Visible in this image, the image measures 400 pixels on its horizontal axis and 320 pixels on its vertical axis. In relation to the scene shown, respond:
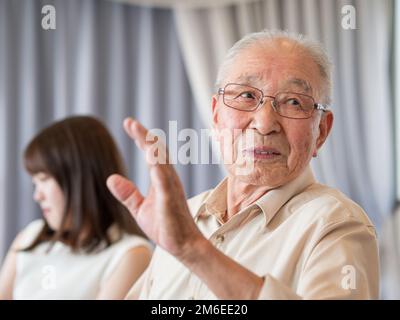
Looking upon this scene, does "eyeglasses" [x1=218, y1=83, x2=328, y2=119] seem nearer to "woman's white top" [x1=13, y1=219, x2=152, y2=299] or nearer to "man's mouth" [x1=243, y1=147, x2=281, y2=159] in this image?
"man's mouth" [x1=243, y1=147, x2=281, y2=159]

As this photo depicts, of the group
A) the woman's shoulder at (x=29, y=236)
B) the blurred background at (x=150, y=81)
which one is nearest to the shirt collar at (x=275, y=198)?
the blurred background at (x=150, y=81)

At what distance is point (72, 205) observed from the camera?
1.47m

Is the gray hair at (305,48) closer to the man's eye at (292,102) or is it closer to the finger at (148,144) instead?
the man's eye at (292,102)

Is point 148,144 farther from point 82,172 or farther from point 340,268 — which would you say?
point 82,172

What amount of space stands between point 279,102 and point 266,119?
1.5 inches

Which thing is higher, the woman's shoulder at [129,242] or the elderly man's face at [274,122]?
the elderly man's face at [274,122]

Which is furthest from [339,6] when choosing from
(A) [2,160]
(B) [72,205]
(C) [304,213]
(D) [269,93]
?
(A) [2,160]

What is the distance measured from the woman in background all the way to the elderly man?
1.45 feet

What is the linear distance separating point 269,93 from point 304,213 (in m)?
0.20

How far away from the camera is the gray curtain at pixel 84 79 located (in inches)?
81.5

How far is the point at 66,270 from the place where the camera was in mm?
1471

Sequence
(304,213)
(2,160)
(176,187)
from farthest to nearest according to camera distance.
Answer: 1. (2,160)
2. (304,213)
3. (176,187)

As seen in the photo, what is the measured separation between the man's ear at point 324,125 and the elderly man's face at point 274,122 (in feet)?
0.08
